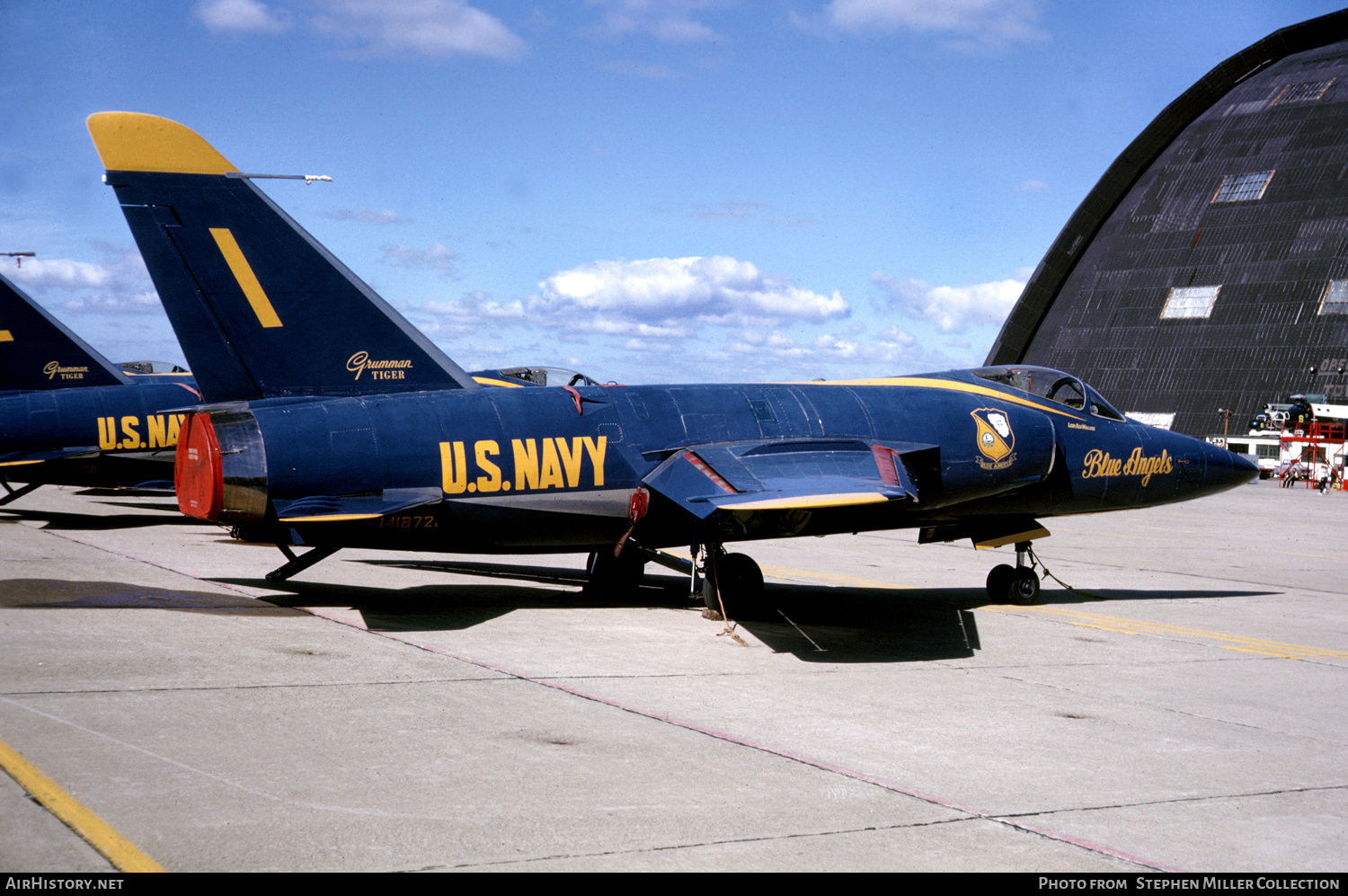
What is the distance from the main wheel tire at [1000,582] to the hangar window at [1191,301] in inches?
2434

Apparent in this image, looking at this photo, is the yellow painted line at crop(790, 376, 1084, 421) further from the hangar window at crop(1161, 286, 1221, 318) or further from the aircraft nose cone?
the hangar window at crop(1161, 286, 1221, 318)

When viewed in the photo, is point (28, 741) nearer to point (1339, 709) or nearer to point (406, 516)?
point (406, 516)

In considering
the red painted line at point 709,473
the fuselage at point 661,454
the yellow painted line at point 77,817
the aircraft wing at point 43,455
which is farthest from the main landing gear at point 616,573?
the aircraft wing at point 43,455

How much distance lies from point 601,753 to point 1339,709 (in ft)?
22.7

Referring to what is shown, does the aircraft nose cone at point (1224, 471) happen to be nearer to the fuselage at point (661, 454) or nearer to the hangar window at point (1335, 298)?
the fuselage at point (661, 454)

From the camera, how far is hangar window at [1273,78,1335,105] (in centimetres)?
7075

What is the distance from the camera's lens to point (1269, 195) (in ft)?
229

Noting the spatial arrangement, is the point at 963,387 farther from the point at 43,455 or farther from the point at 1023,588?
the point at 43,455

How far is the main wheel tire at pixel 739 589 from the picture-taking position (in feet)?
46.1

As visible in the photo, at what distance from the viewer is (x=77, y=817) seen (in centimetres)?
595

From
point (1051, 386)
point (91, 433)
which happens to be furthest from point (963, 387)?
point (91, 433)

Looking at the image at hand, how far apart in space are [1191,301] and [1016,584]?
206 feet

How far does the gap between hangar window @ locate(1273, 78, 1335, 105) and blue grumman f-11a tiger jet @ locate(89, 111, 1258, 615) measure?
68857 mm

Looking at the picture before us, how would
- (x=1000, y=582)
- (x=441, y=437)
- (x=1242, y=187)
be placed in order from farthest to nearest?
(x=1242, y=187) → (x=1000, y=582) → (x=441, y=437)
